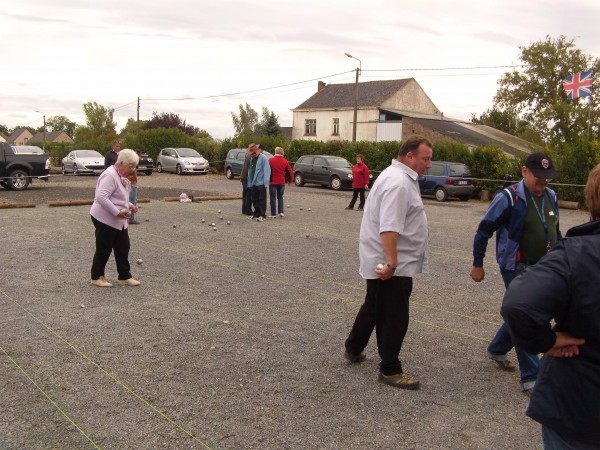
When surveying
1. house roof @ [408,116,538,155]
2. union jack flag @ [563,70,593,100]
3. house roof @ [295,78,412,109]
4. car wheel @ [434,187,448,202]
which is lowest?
car wheel @ [434,187,448,202]

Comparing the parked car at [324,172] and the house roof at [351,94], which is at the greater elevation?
the house roof at [351,94]

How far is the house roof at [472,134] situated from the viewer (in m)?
43.9

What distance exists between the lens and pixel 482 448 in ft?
12.3

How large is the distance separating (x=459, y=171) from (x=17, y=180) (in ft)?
54.6

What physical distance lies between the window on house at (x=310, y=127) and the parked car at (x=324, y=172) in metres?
29.0

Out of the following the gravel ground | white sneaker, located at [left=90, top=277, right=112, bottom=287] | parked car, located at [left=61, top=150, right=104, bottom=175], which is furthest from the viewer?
parked car, located at [left=61, top=150, right=104, bottom=175]

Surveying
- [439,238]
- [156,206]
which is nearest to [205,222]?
[156,206]

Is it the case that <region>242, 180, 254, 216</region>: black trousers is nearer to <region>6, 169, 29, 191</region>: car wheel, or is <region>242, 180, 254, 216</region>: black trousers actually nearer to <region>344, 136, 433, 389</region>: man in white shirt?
<region>344, 136, 433, 389</region>: man in white shirt

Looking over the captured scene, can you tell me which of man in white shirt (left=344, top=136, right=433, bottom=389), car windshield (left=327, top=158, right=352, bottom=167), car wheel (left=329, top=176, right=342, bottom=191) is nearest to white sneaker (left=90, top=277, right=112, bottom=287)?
man in white shirt (left=344, top=136, right=433, bottom=389)

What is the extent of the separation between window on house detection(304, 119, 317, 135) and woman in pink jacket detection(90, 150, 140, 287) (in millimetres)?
51534

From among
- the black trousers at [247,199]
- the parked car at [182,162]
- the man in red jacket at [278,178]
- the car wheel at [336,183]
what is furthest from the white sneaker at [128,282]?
the parked car at [182,162]

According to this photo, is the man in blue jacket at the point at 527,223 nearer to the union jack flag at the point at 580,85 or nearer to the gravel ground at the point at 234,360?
the gravel ground at the point at 234,360

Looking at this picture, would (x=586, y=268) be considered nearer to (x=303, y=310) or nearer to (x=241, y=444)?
(x=241, y=444)

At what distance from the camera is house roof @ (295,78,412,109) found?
54.8 m
